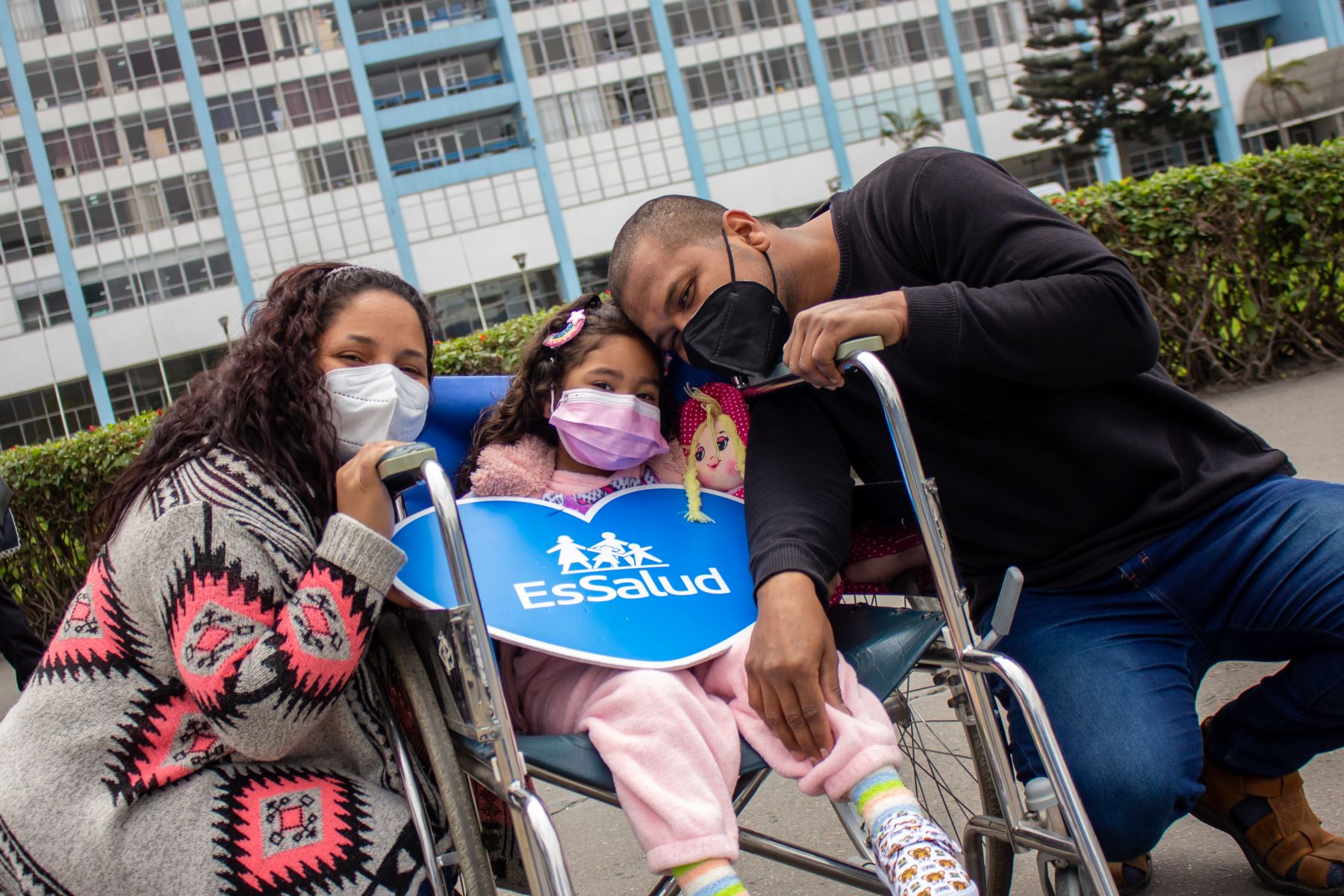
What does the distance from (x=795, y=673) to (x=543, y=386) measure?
942 mm

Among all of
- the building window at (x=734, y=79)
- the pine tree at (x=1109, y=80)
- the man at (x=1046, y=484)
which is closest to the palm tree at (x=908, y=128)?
the pine tree at (x=1109, y=80)

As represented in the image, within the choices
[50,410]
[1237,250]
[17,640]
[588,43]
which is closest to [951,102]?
[588,43]

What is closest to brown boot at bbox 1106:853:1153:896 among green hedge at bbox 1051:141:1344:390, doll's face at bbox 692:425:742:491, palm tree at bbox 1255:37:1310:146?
doll's face at bbox 692:425:742:491

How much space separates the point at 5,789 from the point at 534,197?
3593cm

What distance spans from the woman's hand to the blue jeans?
1.16 meters

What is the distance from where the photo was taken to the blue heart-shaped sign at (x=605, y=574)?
182 centimetres

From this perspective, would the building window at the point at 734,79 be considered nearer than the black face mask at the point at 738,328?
No

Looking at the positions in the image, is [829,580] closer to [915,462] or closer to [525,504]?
[915,462]

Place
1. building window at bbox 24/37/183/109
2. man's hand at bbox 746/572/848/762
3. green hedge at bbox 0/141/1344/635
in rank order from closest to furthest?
man's hand at bbox 746/572/848/762, green hedge at bbox 0/141/1344/635, building window at bbox 24/37/183/109

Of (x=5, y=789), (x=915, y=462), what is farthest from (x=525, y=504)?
(x=5, y=789)

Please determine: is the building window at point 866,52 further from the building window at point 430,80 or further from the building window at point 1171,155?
the building window at point 430,80

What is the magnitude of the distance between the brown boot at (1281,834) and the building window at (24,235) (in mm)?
40312

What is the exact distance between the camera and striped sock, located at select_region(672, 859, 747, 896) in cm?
157

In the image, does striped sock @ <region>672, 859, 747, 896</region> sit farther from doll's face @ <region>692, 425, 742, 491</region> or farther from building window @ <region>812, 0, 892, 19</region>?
building window @ <region>812, 0, 892, 19</region>
